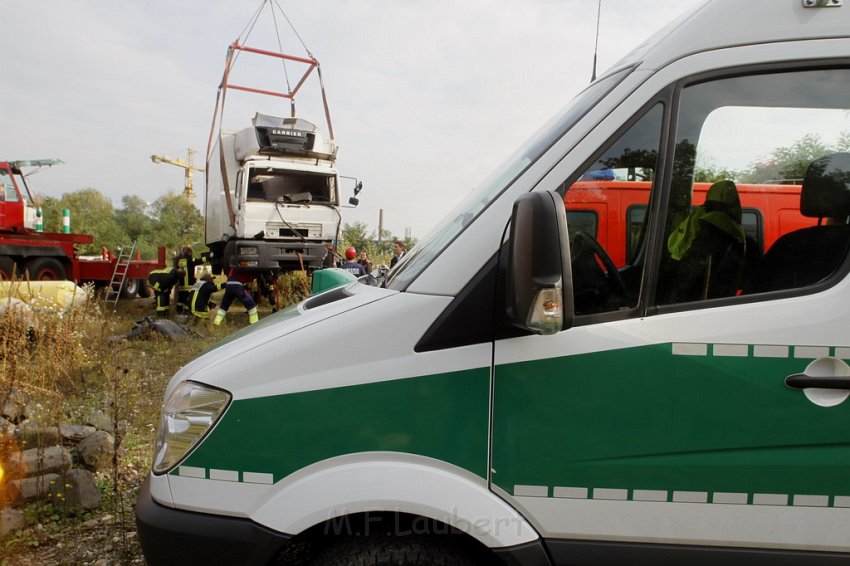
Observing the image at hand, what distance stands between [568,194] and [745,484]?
101 cm

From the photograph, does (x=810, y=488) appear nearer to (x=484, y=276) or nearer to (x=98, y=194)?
(x=484, y=276)

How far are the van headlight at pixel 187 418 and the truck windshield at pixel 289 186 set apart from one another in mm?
9628

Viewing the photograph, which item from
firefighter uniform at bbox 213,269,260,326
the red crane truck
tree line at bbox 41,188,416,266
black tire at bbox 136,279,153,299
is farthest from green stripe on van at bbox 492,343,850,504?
tree line at bbox 41,188,416,266

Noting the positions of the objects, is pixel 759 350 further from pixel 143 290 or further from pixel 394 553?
pixel 143 290

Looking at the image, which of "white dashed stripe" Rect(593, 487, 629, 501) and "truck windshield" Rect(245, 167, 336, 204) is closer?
"white dashed stripe" Rect(593, 487, 629, 501)

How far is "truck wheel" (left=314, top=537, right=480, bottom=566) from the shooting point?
1.69m

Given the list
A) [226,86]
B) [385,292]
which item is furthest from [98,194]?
[385,292]

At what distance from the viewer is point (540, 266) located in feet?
4.71

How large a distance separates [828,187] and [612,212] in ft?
2.31

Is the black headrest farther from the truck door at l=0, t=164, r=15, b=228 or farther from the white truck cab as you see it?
the truck door at l=0, t=164, r=15, b=228

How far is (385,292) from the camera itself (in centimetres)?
189

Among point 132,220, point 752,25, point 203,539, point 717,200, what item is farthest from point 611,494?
point 132,220

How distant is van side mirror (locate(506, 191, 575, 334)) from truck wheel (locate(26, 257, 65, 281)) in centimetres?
1454

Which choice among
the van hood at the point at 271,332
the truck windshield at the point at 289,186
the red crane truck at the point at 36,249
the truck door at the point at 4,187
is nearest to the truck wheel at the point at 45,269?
the red crane truck at the point at 36,249
